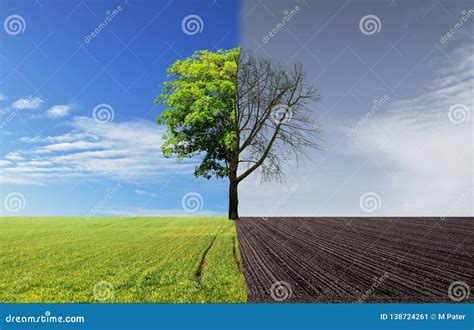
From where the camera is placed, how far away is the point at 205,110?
26.6 metres

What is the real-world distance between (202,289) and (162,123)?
68.5ft

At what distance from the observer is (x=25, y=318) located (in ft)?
25.7

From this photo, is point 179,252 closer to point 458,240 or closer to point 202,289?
point 202,289

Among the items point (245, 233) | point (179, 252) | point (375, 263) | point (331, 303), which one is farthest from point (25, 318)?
point (245, 233)

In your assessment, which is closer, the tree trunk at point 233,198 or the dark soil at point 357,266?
the dark soil at point 357,266

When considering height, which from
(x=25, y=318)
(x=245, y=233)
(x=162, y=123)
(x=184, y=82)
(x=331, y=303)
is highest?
(x=184, y=82)

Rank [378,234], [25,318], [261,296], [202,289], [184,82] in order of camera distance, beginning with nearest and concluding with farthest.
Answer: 1. [25,318]
2. [261,296]
3. [202,289]
4. [378,234]
5. [184,82]

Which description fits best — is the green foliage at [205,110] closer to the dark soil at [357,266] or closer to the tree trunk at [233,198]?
the tree trunk at [233,198]

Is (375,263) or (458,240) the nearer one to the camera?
(375,263)
